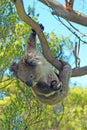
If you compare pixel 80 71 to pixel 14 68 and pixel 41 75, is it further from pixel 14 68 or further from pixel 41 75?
pixel 14 68

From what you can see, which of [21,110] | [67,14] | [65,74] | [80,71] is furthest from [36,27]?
[21,110]

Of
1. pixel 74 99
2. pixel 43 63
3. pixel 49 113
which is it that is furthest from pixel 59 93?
pixel 74 99

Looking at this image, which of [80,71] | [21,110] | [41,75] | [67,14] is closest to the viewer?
[80,71]

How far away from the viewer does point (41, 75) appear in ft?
17.4

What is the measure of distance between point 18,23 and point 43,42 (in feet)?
27.1

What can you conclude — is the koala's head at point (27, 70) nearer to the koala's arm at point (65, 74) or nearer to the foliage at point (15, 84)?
the koala's arm at point (65, 74)

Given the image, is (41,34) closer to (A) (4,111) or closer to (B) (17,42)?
(B) (17,42)

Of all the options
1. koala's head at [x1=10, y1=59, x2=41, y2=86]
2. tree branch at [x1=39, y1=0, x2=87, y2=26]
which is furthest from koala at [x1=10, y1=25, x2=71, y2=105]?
tree branch at [x1=39, y1=0, x2=87, y2=26]

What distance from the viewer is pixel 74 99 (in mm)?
19172

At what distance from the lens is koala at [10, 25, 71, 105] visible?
5.17 m

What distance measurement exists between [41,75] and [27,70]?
0.62 ft

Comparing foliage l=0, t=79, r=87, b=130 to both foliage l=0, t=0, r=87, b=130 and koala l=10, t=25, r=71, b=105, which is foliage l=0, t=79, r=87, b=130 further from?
koala l=10, t=25, r=71, b=105

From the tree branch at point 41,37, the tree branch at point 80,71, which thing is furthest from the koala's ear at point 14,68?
the tree branch at point 80,71

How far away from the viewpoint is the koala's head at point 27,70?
5.17m
